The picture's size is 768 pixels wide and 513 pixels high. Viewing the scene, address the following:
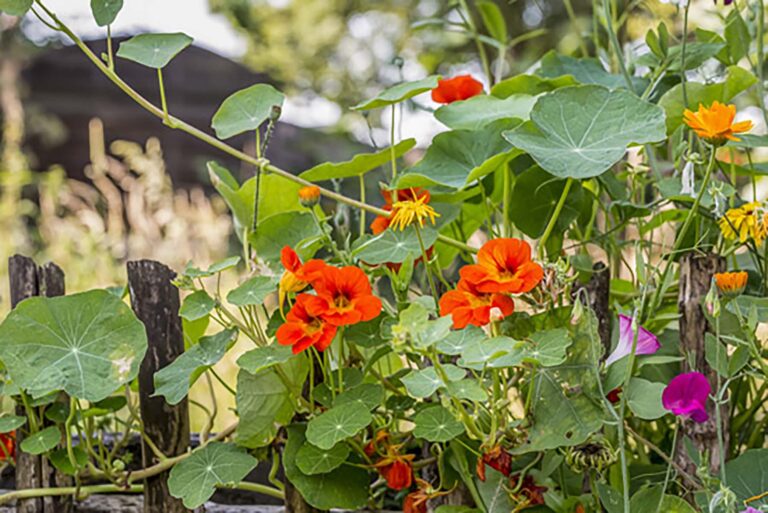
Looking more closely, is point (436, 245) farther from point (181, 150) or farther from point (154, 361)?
point (181, 150)

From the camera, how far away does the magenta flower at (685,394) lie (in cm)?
91

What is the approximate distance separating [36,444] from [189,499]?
254 mm

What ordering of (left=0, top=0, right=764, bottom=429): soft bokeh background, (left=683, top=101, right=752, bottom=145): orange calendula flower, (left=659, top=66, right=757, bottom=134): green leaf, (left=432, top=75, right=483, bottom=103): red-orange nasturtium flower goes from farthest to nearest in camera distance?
(left=0, top=0, right=764, bottom=429): soft bokeh background
(left=432, top=75, right=483, bottom=103): red-orange nasturtium flower
(left=659, top=66, right=757, bottom=134): green leaf
(left=683, top=101, right=752, bottom=145): orange calendula flower

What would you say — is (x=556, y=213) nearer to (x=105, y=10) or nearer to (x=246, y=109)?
(x=246, y=109)

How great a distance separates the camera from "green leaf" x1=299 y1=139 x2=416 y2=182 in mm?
1142

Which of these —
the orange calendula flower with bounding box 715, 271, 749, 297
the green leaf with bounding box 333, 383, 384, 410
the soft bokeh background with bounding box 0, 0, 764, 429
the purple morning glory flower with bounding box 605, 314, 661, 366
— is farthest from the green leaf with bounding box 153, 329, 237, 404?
the soft bokeh background with bounding box 0, 0, 764, 429

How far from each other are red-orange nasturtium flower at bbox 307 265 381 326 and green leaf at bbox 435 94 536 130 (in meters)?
0.29

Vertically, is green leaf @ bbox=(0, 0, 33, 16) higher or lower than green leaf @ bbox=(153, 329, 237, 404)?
higher

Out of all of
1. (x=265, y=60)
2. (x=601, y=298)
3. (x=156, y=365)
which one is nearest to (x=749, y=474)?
(x=601, y=298)

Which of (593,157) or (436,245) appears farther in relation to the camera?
(436,245)

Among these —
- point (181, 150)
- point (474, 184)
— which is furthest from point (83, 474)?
point (181, 150)

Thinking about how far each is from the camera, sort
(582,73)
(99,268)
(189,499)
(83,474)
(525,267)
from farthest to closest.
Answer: (99,268) < (582,73) < (83,474) < (189,499) < (525,267)

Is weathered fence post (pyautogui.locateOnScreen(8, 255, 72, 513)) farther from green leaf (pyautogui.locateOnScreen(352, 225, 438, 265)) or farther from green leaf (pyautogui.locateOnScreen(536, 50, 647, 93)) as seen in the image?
green leaf (pyautogui.locateOnScreen(536, 50, 647, 93))

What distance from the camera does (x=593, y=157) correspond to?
3.10ft
